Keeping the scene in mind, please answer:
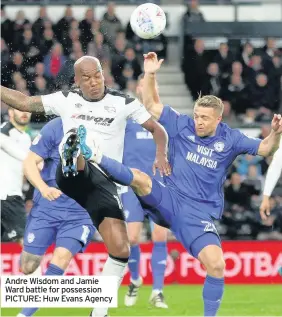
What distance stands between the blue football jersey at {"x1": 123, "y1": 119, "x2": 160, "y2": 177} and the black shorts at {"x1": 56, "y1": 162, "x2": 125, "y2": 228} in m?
3.01

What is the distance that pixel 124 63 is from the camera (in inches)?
702

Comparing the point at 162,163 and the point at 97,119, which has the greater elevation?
the point at 97,119

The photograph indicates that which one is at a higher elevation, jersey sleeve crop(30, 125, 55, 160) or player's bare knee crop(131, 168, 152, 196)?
jersey sleeve crop(30, 125, 55, 160)

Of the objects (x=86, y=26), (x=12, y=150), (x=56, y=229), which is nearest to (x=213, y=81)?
(x=86, y=26)

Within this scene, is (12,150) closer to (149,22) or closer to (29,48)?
(149,22)

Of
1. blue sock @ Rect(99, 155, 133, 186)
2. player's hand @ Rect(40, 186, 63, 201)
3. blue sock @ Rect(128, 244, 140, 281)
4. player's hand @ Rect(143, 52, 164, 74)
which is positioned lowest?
blue sock @ Rect(128, 244, 140, 281)

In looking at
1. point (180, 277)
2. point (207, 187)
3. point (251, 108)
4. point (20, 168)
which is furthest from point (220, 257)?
point (251, 108)

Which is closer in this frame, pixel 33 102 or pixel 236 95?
pixel 33 102

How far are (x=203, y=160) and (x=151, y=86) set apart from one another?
0.77 m

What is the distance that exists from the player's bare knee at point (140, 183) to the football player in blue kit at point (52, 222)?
1.31 meters

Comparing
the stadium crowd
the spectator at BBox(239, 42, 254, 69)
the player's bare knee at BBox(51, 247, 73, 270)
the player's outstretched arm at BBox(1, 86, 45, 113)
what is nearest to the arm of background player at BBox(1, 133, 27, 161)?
the player's bare knee at BBox(51, 247, 73, 270)

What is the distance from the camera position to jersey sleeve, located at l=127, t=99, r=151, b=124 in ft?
32.0

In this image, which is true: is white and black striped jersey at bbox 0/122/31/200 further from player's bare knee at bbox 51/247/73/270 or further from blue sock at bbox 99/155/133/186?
blue sock at bbox 99/155/133/186

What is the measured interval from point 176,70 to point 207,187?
396 inches
